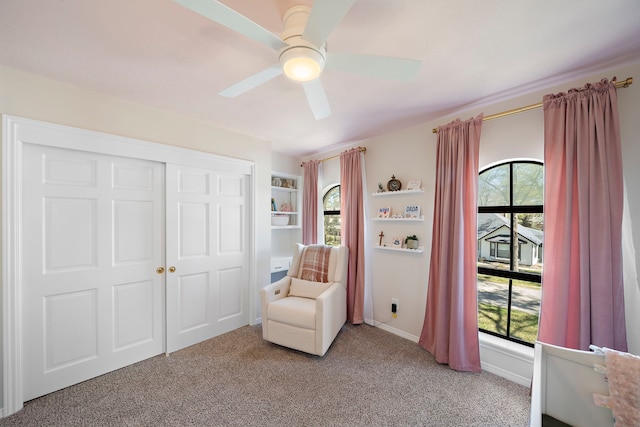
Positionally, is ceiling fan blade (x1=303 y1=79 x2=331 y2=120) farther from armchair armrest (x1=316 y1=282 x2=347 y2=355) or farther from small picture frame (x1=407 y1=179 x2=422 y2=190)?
armchair armrest (x1=316 y1=282 x2=347 y2=355)

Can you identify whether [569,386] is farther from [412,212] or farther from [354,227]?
[354,227]

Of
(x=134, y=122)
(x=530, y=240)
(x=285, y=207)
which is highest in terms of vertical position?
(x=134, y=122)

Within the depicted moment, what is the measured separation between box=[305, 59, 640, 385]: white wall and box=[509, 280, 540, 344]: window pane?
0.14 metres

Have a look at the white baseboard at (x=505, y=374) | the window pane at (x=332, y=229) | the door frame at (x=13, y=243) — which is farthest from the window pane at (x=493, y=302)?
the door frame at (x=13, y=243)

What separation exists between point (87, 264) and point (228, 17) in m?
2.29

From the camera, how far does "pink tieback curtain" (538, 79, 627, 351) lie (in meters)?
1.57

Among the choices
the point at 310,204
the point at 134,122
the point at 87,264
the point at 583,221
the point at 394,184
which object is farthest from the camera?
the point at 310,204

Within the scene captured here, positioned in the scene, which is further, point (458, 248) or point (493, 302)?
point (493, 302)

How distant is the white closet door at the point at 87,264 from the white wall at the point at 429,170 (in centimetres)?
242

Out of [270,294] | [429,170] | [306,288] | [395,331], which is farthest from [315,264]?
[429,170]

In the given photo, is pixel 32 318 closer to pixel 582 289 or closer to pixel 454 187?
pixel 454 187

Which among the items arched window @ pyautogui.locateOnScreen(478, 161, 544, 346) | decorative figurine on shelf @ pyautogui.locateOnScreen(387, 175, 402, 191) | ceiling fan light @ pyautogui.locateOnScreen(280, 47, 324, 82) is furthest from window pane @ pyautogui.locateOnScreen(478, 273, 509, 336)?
ceiling fan light @ pyautogui.locateOnScreen(280, 47, 324, 82)

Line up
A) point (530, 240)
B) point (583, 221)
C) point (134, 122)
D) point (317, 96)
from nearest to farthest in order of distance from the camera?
point (317, 96) < point (583, 221) < point (530, 240) < point (134, 122)

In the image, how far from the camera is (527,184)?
2.16m
